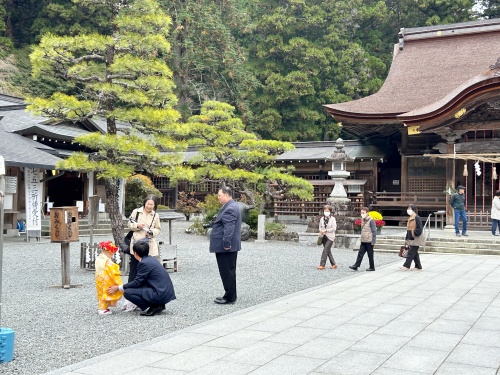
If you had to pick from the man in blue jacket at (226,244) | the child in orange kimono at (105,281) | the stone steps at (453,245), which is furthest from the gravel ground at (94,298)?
the stone steps at (453,245)

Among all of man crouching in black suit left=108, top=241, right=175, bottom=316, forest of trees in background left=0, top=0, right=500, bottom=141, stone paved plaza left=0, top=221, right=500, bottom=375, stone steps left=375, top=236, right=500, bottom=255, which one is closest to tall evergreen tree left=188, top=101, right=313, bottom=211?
stone steps left=375, top=236, right=500, bottom=255

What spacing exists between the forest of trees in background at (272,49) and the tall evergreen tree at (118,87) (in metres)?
20.7

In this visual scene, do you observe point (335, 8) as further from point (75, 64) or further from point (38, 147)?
point (75, 64)

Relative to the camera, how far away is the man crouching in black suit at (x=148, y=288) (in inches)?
244

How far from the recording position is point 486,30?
82.2 feet

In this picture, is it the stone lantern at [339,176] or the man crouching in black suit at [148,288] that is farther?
the stone lantern at [339,176]

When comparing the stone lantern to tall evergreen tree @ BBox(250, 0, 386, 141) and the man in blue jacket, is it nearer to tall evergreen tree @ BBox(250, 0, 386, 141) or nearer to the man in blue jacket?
the man in blue jacket

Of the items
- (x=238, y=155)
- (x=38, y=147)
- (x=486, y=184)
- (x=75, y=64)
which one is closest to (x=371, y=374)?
(x=75, y=64)

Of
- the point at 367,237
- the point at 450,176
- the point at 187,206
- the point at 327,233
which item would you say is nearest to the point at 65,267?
the point at 327,233

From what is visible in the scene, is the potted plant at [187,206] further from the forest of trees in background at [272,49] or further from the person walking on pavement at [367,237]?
the person walking on pavement at [367,237]

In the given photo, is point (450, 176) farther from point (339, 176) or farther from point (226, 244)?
point (226, 244)

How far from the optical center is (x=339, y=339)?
204 inches

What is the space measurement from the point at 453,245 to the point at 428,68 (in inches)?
514

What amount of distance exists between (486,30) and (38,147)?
68.2ft
